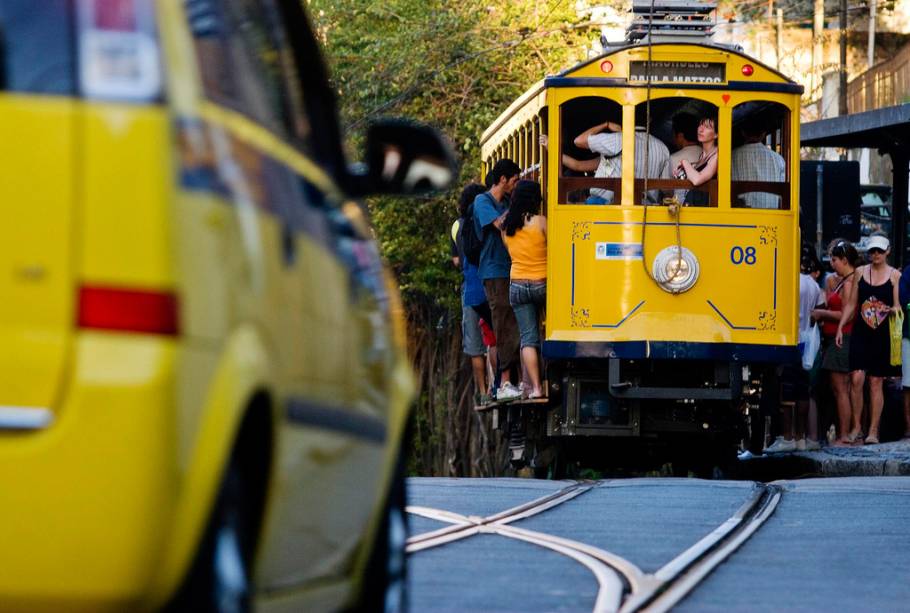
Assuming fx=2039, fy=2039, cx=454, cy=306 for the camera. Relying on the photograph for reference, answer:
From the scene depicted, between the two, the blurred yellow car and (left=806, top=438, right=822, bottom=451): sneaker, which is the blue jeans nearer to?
(left=806, top=438, right=822, bottom=451): sneaker

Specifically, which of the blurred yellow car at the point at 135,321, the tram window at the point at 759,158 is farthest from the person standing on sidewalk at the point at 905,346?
the blurred yellow car at the point at 135,321

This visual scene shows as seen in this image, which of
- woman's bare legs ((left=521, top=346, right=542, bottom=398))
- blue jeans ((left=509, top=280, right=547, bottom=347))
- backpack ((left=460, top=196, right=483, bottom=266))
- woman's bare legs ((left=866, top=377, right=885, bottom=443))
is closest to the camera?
blue jeans ((left=509, top=280, right=547, bottom=347))

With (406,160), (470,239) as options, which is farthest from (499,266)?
(406,160)

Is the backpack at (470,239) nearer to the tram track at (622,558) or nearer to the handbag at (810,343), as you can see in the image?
the handbag at (810,343)

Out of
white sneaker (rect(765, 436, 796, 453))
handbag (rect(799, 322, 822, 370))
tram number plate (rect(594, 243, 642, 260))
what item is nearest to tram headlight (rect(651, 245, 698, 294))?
tram number plate (rect(594, 243, 642, 260))

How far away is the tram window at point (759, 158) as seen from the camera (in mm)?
16281

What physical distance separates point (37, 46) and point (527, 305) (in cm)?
1315

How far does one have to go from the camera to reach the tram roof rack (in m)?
16.6

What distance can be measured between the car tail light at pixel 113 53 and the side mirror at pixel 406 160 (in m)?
1.71

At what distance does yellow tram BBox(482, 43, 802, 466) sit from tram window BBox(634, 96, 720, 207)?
0.02 metres

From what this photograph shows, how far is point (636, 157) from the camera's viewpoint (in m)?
16.0

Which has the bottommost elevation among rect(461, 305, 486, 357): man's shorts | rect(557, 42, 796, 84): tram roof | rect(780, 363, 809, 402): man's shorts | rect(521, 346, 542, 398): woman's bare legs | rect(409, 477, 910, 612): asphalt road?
rect(409, 477, 910, 612): asphalt road

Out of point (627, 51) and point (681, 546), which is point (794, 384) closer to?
point (627, 51)

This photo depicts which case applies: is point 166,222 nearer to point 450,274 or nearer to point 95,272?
point 95,272
